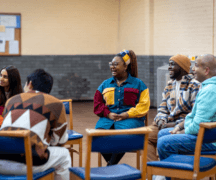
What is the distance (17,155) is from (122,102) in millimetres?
1372

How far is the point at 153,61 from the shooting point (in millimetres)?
7844

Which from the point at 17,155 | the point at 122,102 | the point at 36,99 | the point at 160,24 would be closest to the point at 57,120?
the point at 36,99

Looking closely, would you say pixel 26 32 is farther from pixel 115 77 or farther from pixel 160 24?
pixel 115 77

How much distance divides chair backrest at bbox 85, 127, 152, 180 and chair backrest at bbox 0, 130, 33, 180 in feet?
1.11

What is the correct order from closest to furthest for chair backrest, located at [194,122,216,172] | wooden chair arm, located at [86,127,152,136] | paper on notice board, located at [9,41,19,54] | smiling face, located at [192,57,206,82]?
wooden chair arm, located at [86,127,152,136] < chair backrest, located at [194,122,216,172] < smiling face, located at [192,57,206,82] < paper on notice board, located at [9,41,19,54]

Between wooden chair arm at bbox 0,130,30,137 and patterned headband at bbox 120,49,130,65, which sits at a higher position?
patterned headband at bbox 120,49,130,65

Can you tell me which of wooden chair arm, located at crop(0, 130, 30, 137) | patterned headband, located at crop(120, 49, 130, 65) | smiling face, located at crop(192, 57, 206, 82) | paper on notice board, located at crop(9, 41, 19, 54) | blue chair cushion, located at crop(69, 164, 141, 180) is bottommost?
blue chair cushion, located at crop(69, 164, 141, 180)

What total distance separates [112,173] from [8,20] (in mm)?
7338

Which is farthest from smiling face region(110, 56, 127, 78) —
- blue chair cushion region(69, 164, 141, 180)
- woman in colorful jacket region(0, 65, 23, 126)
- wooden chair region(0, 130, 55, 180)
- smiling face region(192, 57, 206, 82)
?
wooden chair region(0, 130, 55, 180)

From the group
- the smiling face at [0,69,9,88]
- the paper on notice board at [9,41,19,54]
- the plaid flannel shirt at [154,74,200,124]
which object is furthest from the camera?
the paper on notice board at [9,41,19,54]

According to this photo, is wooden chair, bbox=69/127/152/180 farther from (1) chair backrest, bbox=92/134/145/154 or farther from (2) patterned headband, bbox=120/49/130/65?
(2) patterned headband, bbox=120/49/130/65

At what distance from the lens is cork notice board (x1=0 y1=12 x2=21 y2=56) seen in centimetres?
850

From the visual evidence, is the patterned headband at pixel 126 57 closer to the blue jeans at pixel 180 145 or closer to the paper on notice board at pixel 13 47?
the blue jeans at pixel 180 145

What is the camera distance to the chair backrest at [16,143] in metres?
1.87
